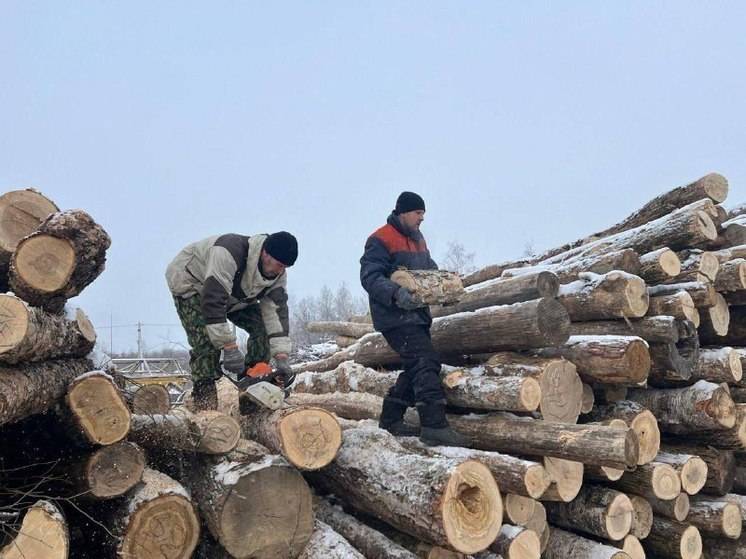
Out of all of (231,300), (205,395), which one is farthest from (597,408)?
(205,395)

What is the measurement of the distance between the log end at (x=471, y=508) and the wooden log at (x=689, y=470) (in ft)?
6.75

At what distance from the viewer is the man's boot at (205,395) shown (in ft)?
17.5

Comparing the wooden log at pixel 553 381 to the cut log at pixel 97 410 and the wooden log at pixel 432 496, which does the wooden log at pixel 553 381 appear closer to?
the wooden log at pixel 432 496

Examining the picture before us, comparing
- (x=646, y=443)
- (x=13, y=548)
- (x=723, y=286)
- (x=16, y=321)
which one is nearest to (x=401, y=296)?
(x=646, y=443)

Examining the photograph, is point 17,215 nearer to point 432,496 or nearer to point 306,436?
point 306,436

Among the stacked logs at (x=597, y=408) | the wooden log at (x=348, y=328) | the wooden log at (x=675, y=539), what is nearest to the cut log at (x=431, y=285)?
the stacked logs at (x=597, y=408)

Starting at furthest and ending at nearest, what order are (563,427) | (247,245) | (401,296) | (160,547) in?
(247,245) < (401,296) < (563,427) < (160,547)

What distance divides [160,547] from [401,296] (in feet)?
7.46

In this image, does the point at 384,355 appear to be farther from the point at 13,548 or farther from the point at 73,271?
the point at 13,548

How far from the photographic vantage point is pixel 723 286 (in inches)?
217

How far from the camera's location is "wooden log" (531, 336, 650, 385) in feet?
14.4

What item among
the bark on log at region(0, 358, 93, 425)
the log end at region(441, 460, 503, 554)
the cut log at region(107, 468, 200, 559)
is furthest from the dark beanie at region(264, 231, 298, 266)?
the log end at region(441, 460, 503, 554)

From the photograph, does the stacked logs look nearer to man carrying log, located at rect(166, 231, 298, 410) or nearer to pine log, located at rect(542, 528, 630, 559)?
pine log, located at rect(542, 528, 630, 559)

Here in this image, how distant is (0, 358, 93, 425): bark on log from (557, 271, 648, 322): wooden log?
13.0 ft
